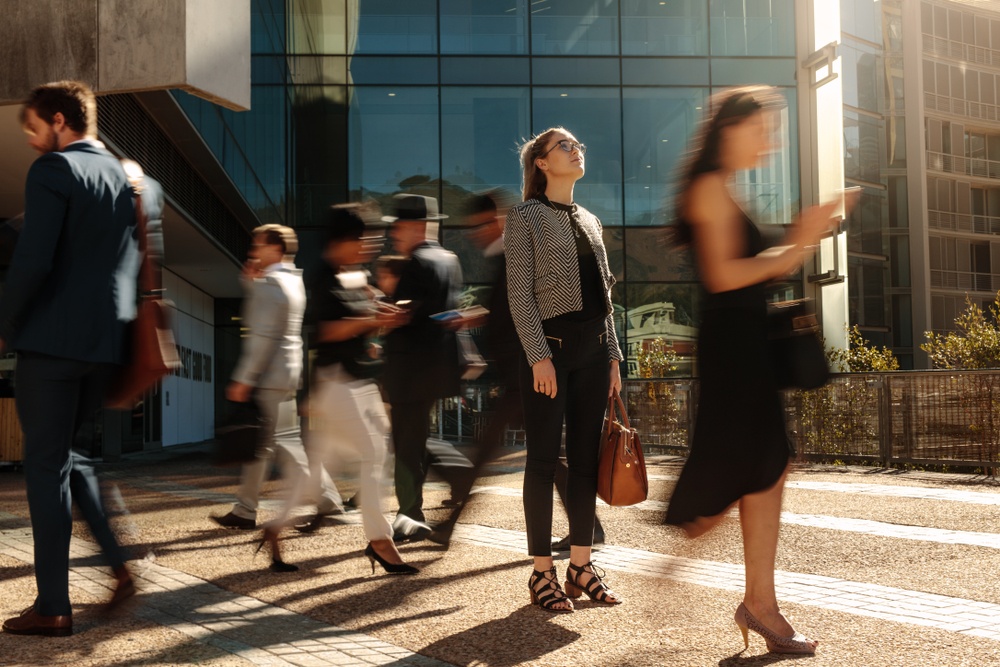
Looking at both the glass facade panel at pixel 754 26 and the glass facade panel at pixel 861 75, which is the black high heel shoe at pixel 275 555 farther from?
the glass facade panel at pixel 861 75


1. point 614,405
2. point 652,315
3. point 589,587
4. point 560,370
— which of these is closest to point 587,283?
point 560,370

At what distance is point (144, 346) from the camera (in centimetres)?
423

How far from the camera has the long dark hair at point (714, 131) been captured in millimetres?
3857

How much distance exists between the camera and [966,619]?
4.30 metres

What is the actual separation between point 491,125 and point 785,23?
643cm

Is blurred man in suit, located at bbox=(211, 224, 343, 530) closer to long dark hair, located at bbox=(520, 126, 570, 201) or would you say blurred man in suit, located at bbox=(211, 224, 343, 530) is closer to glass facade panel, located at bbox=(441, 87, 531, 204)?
long dark hair, located at bbox=(520, 126, 570, 201)

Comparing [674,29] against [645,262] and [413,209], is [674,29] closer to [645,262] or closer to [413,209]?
[645,262]

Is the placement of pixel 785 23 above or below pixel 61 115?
above

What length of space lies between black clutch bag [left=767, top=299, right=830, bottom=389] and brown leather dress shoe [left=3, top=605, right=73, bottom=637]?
105 inches

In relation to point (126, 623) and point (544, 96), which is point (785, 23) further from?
point (126, 623)

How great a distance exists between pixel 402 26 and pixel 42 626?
20.8 meters

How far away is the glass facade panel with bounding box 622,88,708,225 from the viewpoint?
23.2 metres

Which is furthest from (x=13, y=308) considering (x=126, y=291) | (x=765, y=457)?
(x=765, y=457)

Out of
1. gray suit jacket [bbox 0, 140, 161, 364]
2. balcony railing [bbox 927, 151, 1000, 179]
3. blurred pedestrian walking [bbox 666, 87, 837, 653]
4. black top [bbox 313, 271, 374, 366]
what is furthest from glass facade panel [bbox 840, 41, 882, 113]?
gray suit jacket [bbox 0, 140, 161, 364]
